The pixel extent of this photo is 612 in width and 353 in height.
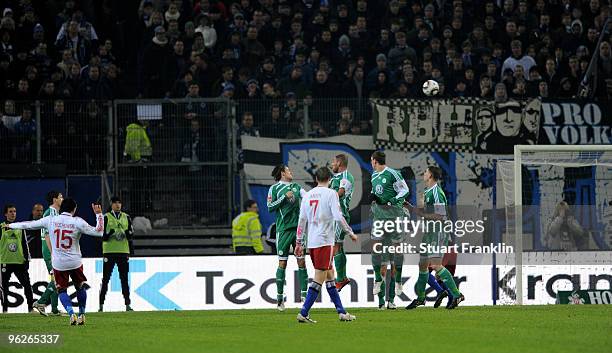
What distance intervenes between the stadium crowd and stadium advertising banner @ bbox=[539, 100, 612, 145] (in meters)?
0.78

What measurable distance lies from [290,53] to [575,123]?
6.36 m

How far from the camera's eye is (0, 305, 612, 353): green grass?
12867 mm

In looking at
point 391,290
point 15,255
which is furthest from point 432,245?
point 15,255

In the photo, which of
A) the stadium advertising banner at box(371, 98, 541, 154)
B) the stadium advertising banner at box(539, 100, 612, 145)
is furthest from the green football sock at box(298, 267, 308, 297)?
the stadium advertising banner at box(539, 100, 612, 145)

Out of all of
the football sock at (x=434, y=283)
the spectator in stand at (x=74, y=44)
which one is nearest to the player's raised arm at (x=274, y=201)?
the football sock at (x=434, y=283)

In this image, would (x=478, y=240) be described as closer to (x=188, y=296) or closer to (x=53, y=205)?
(x=188, y=296)

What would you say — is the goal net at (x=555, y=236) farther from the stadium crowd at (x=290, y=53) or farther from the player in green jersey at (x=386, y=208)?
the stadium crowd at (x=290, y=53)

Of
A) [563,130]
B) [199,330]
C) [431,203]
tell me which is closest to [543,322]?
[431,203]

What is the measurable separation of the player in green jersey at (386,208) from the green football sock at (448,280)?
81 centimetres

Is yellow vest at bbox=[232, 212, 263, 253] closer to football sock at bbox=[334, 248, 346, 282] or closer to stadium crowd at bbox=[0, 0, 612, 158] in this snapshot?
stadium crowd at bbox=[0, 0, 612, 158]

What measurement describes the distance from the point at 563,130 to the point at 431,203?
7.48 m

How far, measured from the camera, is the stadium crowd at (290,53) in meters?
24.8

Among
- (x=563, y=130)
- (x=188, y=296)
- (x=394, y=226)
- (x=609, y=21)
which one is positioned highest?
(x=609, y=21)

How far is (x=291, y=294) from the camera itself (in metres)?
22.0
